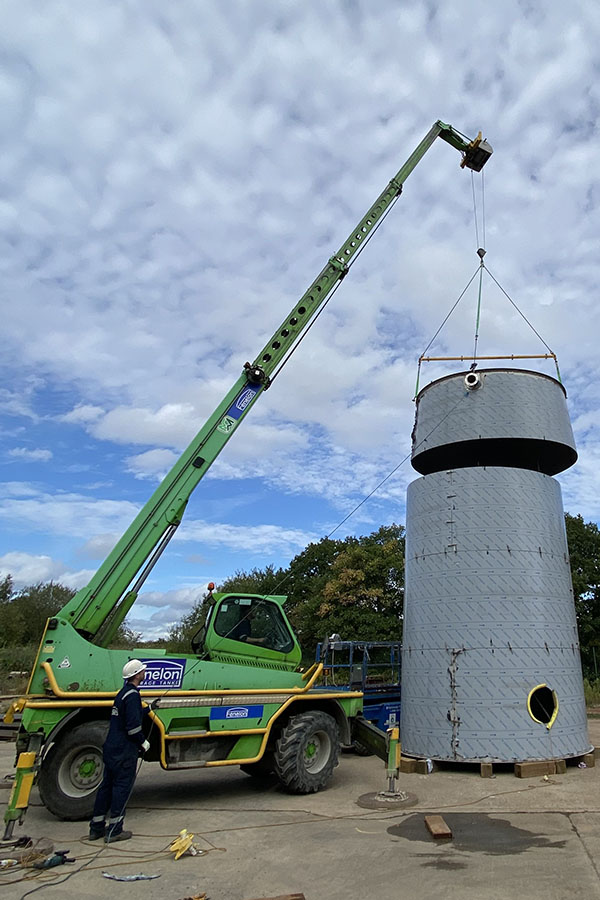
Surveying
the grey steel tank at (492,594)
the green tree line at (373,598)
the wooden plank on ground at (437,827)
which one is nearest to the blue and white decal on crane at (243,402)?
the grey steel tank at (492,594)

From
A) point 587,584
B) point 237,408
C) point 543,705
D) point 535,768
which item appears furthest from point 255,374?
point 587,584

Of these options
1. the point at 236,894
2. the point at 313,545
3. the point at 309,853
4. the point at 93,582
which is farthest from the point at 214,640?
the point at 313,545

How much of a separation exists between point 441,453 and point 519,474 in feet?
6.70

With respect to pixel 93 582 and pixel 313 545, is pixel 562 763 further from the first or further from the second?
pixel 313 545

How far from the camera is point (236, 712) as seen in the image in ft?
26.6

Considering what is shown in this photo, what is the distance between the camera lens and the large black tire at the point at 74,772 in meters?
6.95

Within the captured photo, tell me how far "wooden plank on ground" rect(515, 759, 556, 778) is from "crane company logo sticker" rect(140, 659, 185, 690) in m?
5.12

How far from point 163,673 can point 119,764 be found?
1496 mm

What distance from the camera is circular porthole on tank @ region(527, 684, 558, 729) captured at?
9.44m

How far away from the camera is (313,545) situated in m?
38.4

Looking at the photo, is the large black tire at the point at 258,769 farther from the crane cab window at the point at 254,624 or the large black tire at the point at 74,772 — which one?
the large black tire at the point at 74,772

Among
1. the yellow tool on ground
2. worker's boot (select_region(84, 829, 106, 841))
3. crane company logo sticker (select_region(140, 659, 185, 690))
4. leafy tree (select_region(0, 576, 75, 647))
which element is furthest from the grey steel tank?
leafy tree (select_region(0, 576, 75, 647))

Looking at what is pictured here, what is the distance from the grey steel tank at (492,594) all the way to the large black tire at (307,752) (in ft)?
5.89

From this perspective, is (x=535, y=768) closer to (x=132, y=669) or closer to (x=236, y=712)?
(x=236, y=712)
